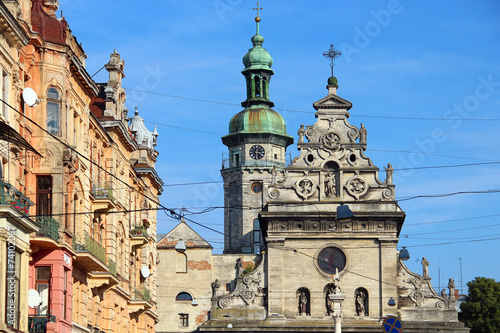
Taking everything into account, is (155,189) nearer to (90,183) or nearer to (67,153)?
(90,183)

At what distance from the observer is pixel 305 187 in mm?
75188

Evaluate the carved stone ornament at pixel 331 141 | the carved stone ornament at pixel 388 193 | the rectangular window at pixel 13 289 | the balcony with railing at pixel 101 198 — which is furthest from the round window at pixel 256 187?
the rectangular window at pixel 13 289

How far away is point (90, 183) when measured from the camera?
135 feet

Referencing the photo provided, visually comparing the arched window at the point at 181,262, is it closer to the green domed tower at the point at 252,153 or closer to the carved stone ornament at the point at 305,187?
the green domed tower at the point at 252,153

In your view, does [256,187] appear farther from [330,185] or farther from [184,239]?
[330,185]

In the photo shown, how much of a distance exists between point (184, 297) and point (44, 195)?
5759cm

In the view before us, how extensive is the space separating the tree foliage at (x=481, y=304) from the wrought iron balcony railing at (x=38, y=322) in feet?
172

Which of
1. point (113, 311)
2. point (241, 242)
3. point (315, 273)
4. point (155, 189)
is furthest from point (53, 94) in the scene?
point (241, 242)

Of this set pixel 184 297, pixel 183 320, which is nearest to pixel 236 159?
pixel 184 297

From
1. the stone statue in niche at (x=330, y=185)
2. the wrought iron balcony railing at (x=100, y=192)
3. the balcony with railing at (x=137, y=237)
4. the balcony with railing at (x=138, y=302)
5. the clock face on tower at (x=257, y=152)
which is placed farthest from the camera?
the clock face on tower at (x=257, y=152)

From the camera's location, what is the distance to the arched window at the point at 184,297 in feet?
300

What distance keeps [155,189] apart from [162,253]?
31858 mm

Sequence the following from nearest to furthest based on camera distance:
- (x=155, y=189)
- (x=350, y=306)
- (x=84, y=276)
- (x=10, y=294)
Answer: (x=10, y=294) < (x=84, y=276) < (x=155, y=189) < (x=350, y=306)

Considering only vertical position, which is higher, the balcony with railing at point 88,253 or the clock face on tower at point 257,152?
the clock face on tower at point 257,152
